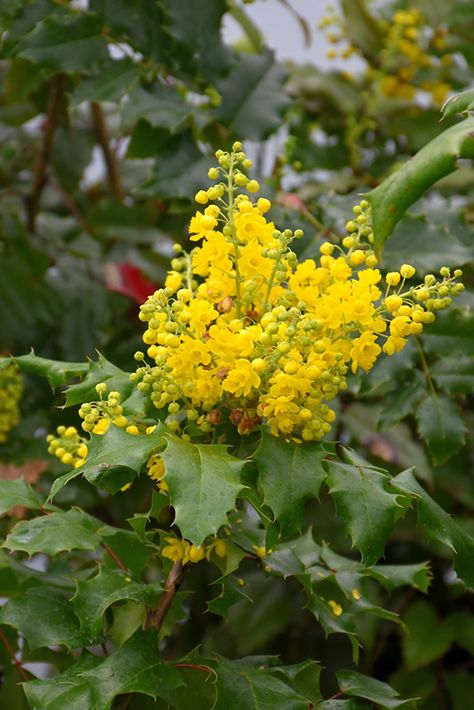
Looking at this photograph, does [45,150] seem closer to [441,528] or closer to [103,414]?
[103,414]

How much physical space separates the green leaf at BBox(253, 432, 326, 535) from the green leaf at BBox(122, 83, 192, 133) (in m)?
0.59

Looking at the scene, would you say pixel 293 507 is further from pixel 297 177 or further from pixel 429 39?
pixel 429 39

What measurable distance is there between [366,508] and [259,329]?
0.53 ft

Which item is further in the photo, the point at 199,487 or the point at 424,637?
the point at 424,637

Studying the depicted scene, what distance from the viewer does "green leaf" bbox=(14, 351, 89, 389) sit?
92 cm

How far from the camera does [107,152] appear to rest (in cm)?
190

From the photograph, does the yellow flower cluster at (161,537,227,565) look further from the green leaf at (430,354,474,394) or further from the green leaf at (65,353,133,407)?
the green leaf at (430,354,474,394)

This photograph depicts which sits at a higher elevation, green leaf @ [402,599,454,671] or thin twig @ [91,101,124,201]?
thin twig @ [91,101,124,201]

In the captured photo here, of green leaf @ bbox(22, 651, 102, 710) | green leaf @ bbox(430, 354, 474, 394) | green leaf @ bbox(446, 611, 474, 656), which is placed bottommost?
green leaf @ bbox(446, 611, 474, 656)

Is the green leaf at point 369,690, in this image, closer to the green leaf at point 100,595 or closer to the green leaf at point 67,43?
the green leaf at point 100,595

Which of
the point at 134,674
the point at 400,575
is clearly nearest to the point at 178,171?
the point at 400,575

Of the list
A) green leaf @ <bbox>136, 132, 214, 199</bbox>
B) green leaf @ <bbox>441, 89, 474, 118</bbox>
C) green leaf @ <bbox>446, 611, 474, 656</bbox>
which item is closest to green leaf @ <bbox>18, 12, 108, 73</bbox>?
green leaf @ <bbox>136, 132, 214, 199</bbox>

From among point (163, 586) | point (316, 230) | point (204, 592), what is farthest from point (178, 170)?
point (204, 592)

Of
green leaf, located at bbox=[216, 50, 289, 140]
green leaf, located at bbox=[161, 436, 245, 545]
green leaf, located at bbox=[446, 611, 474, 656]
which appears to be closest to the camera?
green leaf, located at bbox=[161, 436, 245, 545]
